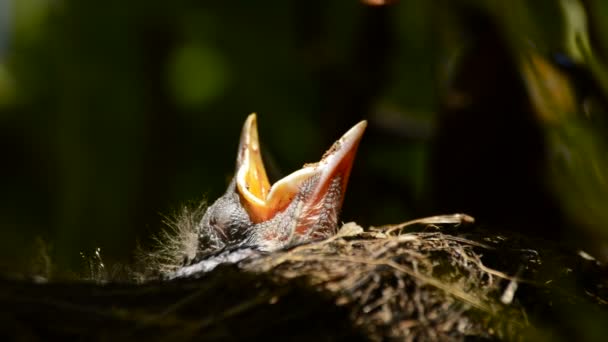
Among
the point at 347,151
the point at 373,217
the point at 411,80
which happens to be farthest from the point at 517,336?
the point at 411,80

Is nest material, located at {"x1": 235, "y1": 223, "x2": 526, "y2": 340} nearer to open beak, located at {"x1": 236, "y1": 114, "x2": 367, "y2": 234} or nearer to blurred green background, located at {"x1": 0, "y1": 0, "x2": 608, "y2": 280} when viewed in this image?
open beak, located at {"x1": 236, "y1": 114, "x2": 367, "y2": 234}

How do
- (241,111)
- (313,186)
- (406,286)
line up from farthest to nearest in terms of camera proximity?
(241,111) → (313,186) → (406,286)

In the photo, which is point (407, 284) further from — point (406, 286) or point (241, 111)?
point (241, 111)

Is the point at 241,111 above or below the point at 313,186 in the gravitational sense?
below

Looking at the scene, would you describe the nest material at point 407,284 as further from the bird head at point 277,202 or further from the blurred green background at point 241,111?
the blurred green background at point 241,111

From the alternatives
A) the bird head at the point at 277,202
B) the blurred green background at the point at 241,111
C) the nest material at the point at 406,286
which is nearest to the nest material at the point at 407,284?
the nest material at the point at 406,286

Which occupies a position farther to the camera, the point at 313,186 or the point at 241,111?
the point at 241,111

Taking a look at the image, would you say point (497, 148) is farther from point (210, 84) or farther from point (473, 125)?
point (210, 84)

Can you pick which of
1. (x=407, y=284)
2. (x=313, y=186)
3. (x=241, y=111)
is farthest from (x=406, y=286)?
(x=241, y=111)
